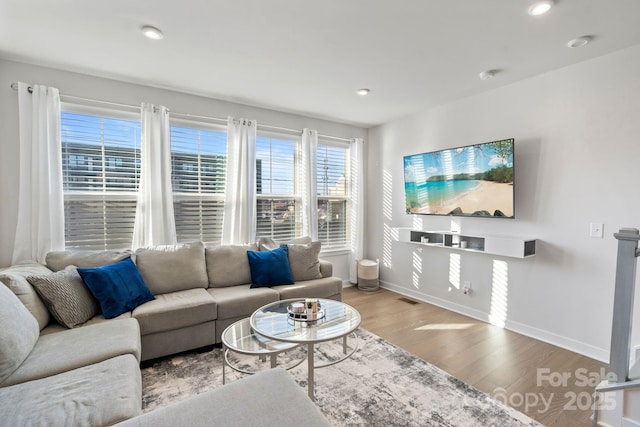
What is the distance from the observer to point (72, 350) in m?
1.67

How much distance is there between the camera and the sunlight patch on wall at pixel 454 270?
3545 millimetres

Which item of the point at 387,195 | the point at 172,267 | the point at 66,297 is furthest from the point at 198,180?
the point at 387,195

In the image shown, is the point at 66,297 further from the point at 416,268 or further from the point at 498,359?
the point at 416,268

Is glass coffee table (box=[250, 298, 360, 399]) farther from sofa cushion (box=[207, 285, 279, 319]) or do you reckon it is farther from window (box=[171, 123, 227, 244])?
window (box=[171, 123, 227, 244])

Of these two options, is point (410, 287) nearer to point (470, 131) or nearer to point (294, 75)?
point (470, 131)

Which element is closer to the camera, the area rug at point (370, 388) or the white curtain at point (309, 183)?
the area rug at point (370, 388)

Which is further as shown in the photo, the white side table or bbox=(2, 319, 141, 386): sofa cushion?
the white side table

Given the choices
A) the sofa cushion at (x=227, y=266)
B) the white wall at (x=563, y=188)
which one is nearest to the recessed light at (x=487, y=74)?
the white wall at (x=563, y=188)

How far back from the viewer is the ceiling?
6.10ft

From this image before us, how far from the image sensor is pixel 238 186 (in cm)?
350

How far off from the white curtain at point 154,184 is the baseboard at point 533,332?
3268 millimetres

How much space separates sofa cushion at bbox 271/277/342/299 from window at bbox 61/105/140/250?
5.67 feet

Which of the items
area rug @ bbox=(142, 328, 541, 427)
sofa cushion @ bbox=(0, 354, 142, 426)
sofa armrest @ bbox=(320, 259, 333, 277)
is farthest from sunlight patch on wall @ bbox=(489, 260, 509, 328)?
sofa cushion @ bbox=(0, 354, 142, 426)

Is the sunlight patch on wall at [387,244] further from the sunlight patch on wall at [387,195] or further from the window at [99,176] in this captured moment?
the window at [99,176]
